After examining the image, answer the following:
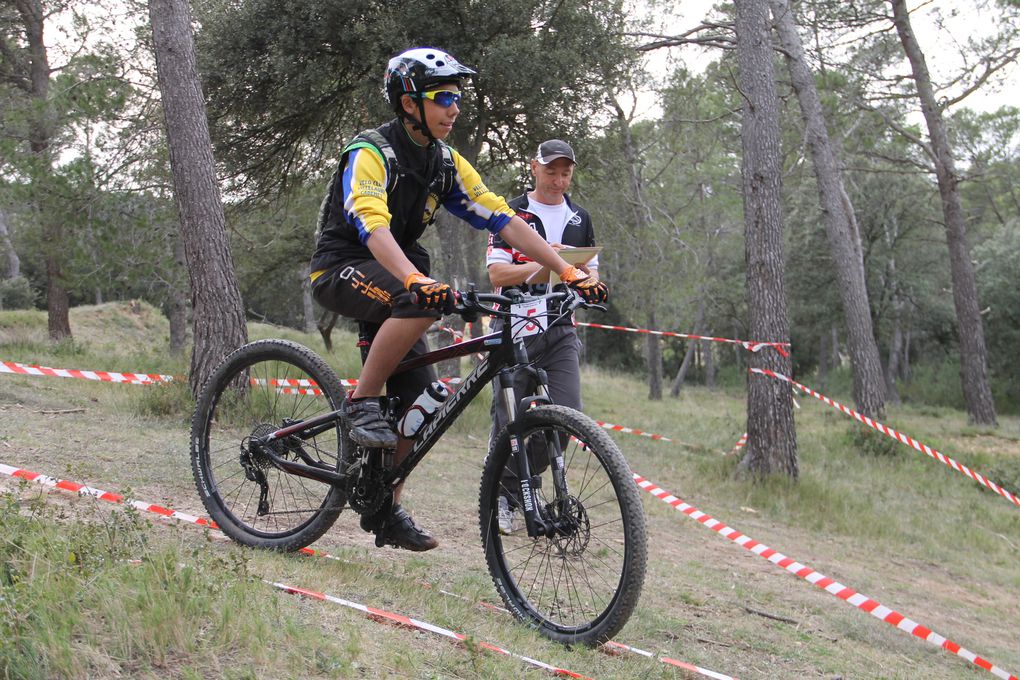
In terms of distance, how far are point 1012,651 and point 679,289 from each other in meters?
17.6

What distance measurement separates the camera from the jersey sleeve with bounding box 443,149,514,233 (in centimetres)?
418

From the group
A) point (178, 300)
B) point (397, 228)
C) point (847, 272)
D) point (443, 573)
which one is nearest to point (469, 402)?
point (397, 228)

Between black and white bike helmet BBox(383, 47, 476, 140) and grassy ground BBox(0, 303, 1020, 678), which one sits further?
black and white bike helmet BBox(383, 47, 476, 140)

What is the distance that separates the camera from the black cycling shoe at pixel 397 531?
4195mm

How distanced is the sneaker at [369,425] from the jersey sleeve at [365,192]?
723 mm

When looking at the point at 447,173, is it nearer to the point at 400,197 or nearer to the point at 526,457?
the point at 400,197

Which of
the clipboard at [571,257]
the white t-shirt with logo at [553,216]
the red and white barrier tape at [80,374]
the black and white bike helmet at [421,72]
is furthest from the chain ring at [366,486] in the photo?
the red and white barrier tape at [80,374]

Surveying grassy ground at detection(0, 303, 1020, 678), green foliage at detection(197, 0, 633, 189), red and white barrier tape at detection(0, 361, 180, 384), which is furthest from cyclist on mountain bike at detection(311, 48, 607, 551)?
green foliage at detection(197, 0, 633, 189)

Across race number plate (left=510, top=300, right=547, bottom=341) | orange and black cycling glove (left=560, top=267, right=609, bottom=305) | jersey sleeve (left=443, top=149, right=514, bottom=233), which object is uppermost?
jersey sleeve (left=443, top=149, right=514, bottom=233)

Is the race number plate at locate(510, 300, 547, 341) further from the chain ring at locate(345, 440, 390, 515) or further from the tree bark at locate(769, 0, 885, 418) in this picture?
the tree bark at locate(769, 0, 885, 418)

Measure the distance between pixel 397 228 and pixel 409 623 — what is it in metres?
1.65

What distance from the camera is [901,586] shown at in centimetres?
700

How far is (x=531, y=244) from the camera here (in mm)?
4129

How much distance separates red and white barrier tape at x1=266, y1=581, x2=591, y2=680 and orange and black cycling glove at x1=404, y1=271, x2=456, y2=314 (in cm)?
118
